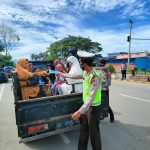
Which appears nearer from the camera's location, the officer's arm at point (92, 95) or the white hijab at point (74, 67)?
the officer's arm at point (92, 95)

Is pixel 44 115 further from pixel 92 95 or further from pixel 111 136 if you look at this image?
pixel 111 136

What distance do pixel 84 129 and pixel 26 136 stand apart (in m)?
1.12

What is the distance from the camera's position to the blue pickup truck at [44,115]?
394cm

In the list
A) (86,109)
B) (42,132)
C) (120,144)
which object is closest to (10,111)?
(42,132)

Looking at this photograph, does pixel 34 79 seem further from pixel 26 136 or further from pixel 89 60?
pixel 89 60

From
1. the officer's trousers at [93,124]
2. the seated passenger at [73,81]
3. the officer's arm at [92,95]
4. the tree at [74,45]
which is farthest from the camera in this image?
the tree at [74,45]

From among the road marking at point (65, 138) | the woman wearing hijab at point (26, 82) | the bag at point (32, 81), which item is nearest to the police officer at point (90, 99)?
the road marking at point (65, 138)

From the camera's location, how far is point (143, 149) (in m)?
4.30

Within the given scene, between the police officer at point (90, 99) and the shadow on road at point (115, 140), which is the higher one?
the police officer at point (90, 99)

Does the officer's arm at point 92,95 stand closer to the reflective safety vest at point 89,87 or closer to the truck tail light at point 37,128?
the reflective safety vest at point 89,87

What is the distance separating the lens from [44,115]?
4137 mm

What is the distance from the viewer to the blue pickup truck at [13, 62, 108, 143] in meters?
3.94

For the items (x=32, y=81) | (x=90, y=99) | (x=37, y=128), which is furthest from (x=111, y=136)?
(x=32, y=81)

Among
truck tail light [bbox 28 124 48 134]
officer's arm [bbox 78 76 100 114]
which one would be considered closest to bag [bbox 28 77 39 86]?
truck tail light [bbox 28 124 48 134]
